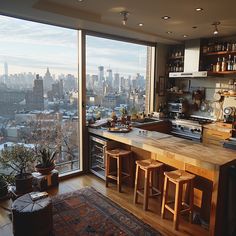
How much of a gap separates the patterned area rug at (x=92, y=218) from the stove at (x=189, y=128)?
230 cm

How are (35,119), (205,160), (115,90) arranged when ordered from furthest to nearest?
(115,90)
(35,119)
(205,160)

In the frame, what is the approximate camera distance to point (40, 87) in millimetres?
3787

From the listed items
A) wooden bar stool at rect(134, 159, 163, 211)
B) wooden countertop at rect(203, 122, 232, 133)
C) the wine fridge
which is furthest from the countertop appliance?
wooden bar stool at rect(134, 159, 163, 211)

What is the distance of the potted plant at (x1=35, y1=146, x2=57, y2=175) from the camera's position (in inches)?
143

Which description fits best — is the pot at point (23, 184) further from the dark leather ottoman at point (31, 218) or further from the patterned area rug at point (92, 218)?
the dark leather ottoman at point (31, 218)

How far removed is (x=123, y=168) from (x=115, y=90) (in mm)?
1757

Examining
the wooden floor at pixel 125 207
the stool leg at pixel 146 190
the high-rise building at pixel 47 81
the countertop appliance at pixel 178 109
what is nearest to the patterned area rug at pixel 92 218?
the wooden floor at pixel 125 207

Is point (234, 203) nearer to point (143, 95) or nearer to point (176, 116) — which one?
point (176, 116)

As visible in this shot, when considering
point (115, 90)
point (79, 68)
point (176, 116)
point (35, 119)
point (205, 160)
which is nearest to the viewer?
point (205, 160)

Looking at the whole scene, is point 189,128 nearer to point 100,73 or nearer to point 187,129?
point 187,129

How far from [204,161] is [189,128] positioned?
7.78 ft

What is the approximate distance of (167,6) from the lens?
114 inches

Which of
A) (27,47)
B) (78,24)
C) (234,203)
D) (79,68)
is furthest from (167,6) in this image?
(234,203)

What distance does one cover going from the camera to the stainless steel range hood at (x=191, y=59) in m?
4.70
